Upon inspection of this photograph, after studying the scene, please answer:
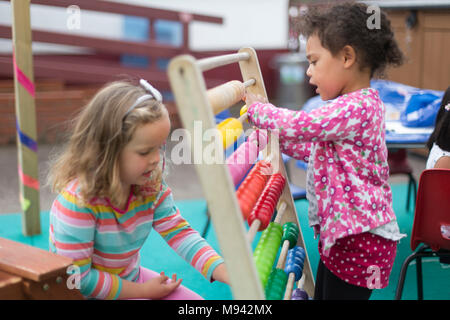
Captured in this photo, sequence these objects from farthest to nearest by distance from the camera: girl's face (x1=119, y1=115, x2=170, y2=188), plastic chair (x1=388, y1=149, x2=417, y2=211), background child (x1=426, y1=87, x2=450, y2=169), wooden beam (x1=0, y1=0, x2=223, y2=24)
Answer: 1. wooden beam (x1=0, y1=0, x2=223, y2=24)
2. plastic chair (x1=388, y1=149, x2=417, y2=211)
3. background child (x1=426, y1=87, x2=450, y2=169)
4. girl's face (x1=119, y1=115, x2=170, y2=188)

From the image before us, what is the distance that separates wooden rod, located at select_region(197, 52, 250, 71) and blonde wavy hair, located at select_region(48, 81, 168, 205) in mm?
180

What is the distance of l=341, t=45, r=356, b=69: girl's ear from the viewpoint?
4.89ft

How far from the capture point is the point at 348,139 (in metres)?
1.46

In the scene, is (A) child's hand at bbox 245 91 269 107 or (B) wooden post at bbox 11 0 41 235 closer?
(A) child's hand at bbox 245 91 269 107

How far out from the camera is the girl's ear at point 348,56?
1491mm

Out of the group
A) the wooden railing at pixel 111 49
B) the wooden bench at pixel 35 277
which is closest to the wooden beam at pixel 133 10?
the wooden railing at pixel 111 49

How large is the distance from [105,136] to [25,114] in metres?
1.92

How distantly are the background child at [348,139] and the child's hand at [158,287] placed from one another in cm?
43

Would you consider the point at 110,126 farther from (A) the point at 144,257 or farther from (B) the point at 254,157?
(A) the point at 144,257

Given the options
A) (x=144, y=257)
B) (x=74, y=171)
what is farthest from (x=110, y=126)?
(x=144, y=257)

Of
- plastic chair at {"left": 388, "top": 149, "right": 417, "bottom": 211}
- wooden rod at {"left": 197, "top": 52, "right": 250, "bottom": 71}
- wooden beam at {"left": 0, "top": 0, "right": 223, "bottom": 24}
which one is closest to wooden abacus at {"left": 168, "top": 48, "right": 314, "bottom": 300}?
wooden rod at {"left": 197, "top": 52, "right": 250, "bottom": 71}

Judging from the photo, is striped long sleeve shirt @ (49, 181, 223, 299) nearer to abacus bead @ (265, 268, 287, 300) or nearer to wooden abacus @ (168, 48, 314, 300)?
abacus bead @ (265, 268, 287, 300)

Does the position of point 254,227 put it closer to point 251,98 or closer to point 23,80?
point 251,98

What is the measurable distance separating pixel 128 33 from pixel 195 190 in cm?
339
